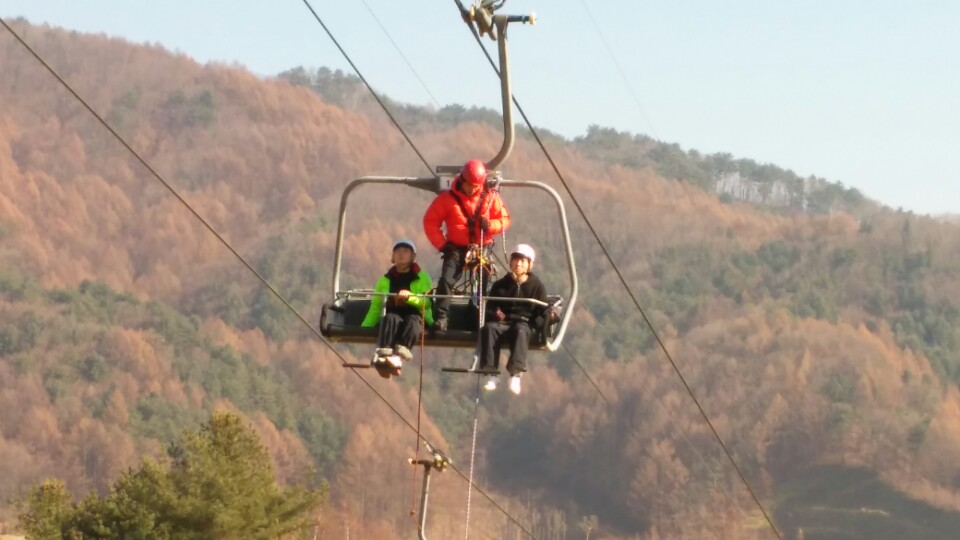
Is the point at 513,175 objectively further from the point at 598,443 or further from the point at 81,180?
the point at 81,180

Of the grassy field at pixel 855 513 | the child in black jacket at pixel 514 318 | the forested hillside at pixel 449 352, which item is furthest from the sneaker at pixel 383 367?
the grassy field at pixel 855 513

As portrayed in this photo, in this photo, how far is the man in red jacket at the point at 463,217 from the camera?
42.3ft

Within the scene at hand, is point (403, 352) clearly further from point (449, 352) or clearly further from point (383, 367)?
point (449, 352)

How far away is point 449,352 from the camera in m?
99.8

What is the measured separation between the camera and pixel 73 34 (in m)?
152

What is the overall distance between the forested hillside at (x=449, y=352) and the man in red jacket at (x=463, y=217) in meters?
59.8

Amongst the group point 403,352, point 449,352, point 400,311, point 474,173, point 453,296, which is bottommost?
point 449,352

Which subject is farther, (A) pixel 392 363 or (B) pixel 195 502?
(B) pixel 195 502

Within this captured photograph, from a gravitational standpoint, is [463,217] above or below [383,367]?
above

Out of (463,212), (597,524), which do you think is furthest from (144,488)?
(597,524)

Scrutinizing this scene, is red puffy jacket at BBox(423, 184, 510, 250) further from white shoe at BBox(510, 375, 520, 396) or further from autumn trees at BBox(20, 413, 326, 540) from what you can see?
autumn trees at BBox(20, 413, 326, 540)

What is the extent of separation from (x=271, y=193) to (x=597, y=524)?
54.5 metres

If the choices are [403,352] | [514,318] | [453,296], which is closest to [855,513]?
[514,318]

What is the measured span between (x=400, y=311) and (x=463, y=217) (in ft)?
2.51
